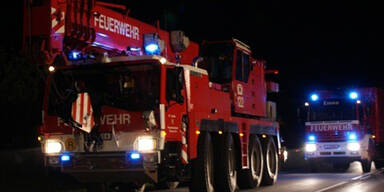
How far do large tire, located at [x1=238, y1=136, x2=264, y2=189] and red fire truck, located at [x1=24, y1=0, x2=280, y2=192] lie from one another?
10.4 ft

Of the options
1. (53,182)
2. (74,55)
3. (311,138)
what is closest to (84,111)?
(74,55)

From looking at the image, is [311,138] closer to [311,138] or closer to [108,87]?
[311,138]

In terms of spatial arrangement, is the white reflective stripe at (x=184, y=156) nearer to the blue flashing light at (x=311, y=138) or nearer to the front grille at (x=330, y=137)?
the front grille at (x=330, y=137)

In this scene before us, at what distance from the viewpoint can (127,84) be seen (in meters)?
12.4

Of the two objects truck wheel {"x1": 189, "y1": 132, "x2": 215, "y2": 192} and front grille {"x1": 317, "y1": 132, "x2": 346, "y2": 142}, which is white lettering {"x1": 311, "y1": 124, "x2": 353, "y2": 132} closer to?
front grille {"x1": 317, "y1": 132, "x2": 346, "y2": 142}

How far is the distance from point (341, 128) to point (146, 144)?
45.9 ft

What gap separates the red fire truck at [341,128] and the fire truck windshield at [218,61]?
9336 millimetres

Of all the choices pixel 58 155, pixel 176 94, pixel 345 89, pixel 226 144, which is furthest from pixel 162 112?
pixel 345 89

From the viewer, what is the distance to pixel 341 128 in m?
24.4

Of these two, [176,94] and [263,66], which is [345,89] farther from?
[176,94]

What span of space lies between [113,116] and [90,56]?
4.22 feet

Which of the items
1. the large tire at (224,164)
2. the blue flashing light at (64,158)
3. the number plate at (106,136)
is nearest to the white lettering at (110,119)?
the number plate at (106,136)

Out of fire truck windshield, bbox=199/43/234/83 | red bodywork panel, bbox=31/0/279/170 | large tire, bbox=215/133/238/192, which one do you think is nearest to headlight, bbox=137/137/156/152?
red bodywork panel, bbox=31/0/279/170

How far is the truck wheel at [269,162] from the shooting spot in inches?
734
